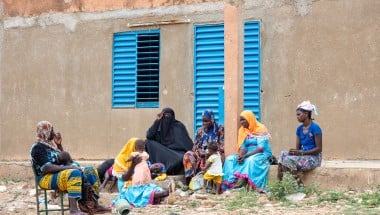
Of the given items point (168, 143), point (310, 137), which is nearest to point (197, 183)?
point (168, 143)

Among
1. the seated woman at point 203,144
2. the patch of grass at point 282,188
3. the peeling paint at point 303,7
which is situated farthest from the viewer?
the peeling paint at point 303,7

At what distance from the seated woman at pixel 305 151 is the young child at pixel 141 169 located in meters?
1.56

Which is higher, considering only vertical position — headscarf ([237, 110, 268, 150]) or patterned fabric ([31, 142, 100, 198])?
headscarf ([237, 110, 268, 150])

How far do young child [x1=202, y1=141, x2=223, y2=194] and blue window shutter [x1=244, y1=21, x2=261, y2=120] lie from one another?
2114mm

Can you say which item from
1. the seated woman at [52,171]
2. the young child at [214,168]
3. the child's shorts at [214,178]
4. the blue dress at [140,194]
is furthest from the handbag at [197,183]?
the seated woman at [52,171]

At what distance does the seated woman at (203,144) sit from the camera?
9445mm

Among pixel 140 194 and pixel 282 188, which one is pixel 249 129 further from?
pixel 140 194

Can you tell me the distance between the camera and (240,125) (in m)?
9.55

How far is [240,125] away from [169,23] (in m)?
2.95

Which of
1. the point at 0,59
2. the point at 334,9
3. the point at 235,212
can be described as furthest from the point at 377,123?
the point at 0,59

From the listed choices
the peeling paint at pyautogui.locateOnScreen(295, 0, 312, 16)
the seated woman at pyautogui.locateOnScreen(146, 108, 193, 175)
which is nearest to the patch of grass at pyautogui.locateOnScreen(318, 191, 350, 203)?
the seated woman at pyautogui.locateOnScreen(146, 108, 193, 175)

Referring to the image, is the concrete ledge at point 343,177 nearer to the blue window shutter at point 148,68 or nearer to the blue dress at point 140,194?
the blue dress at point 140,194

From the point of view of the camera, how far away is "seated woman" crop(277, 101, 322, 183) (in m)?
8.73

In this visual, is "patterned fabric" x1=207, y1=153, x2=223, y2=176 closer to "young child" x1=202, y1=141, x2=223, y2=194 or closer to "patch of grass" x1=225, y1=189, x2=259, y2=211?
"young child" x1=202, y1=141, x2=223, y2=194
